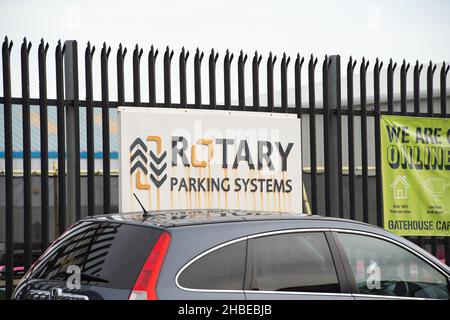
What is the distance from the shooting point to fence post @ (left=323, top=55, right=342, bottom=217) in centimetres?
946

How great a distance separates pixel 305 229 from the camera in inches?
206

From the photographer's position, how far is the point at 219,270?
4.77 metres

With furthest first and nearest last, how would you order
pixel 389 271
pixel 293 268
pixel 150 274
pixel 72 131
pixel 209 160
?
pixel 209 160
pixel 72 131
pixel 389 271
pixel 293 268
pixel 150 274

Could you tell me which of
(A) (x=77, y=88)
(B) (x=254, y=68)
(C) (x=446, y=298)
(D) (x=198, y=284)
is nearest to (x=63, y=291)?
(D) (x=198, y=284)

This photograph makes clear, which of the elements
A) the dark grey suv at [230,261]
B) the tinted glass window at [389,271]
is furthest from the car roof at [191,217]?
the tinted glass window at [389,271]

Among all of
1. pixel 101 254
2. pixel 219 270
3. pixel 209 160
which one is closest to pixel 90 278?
pixel 101 254

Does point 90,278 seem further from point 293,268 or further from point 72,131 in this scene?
point 72,131

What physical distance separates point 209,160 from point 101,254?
3.89 m

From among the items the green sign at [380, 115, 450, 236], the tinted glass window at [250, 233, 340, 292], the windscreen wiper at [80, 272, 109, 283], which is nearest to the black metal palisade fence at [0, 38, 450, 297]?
the green sign at [380, 115, 450, 236]

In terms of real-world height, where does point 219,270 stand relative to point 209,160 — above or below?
below

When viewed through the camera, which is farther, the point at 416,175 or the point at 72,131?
the point at 416,175

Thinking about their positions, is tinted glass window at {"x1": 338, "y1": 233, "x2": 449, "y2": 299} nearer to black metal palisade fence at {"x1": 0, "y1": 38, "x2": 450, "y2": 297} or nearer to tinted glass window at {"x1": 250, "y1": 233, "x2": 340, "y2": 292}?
tinted glass window at {"x1": 250, "y1": 233, "x2": 340, "y2": 292}

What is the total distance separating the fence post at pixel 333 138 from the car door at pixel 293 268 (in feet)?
13.8

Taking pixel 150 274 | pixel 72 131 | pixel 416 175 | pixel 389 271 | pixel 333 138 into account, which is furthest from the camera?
pixel 416 175
